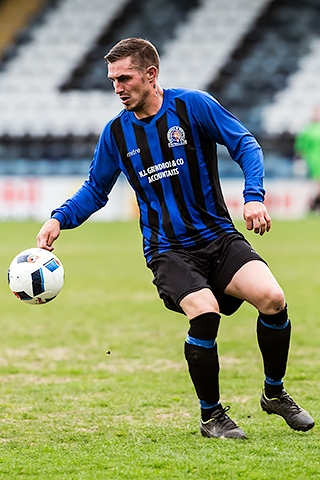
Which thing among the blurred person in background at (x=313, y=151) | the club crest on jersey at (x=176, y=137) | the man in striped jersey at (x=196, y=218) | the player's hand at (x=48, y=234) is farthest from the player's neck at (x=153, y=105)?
the blurred person in background at (x=313, y=151)

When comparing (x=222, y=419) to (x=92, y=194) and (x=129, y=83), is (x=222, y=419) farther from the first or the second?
(x=129, y=83)

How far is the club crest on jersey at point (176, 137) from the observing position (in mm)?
4855

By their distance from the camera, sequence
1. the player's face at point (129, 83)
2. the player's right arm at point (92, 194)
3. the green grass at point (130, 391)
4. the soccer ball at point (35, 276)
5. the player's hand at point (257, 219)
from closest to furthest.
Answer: the green grass at point (130, 391)
the player's hand at point (257, 219)
the player's face at point (129, 83)
the soccer ball at point (35, 276)
the player's right arm at point (92, 194)

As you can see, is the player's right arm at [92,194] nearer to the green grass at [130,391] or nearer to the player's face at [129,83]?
the player's face at [129,83]

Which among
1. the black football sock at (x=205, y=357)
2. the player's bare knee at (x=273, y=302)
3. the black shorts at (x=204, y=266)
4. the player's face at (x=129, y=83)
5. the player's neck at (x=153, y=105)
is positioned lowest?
the black football sock at (x=205, y=357)

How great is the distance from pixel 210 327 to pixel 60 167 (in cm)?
2344

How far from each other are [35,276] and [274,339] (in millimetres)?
1387

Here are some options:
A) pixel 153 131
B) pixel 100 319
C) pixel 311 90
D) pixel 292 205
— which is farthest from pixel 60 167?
pixel 153 131

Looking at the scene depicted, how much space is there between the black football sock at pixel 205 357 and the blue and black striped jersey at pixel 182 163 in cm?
50

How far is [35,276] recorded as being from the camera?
16.2 feet

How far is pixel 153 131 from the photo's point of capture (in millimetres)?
4898

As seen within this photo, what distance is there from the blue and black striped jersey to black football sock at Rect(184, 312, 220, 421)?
1.65 feet

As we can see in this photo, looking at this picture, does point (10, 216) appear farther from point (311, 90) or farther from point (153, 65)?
point (153, 65)

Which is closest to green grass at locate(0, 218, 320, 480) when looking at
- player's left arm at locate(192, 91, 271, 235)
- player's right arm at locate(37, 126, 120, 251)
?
player's right arm at locate(37, 126, 120, 251)
